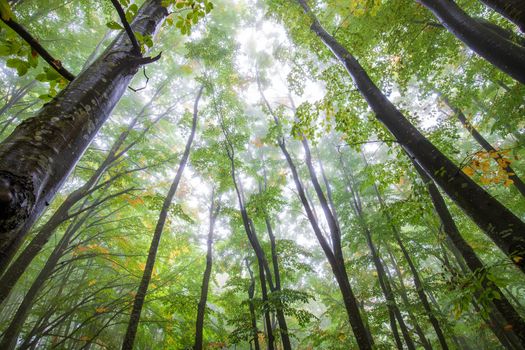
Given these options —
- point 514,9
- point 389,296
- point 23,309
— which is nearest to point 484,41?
point 514,9

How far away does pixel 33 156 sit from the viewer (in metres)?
0.73

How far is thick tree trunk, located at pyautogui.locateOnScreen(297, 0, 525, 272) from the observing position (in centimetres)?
177

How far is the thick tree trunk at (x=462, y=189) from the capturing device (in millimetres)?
1769

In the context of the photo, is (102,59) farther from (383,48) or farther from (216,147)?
(216,147)

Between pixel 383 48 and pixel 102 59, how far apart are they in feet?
20.6

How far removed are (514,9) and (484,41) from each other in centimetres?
63

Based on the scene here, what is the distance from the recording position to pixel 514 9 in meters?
2.11

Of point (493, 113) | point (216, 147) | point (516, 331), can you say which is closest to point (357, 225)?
point (493, 113)

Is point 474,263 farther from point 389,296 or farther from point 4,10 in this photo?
point 389,296

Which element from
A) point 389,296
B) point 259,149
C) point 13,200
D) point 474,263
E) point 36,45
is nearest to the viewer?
point 13,200

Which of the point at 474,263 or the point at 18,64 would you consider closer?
the point at 18,64

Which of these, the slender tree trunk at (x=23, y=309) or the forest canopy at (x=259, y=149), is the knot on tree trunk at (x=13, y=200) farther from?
the slender tree trunk at (x=23, y=309)

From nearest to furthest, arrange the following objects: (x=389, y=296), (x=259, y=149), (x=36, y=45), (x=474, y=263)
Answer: (x=36, y=45)
(x=474, y=263)
(x=389, y=296)
(x=259, y=149)

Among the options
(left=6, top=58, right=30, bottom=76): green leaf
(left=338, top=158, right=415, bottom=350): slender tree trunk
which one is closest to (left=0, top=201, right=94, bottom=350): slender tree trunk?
(left=6, top=58, right=30, bottom=76): green leaf
